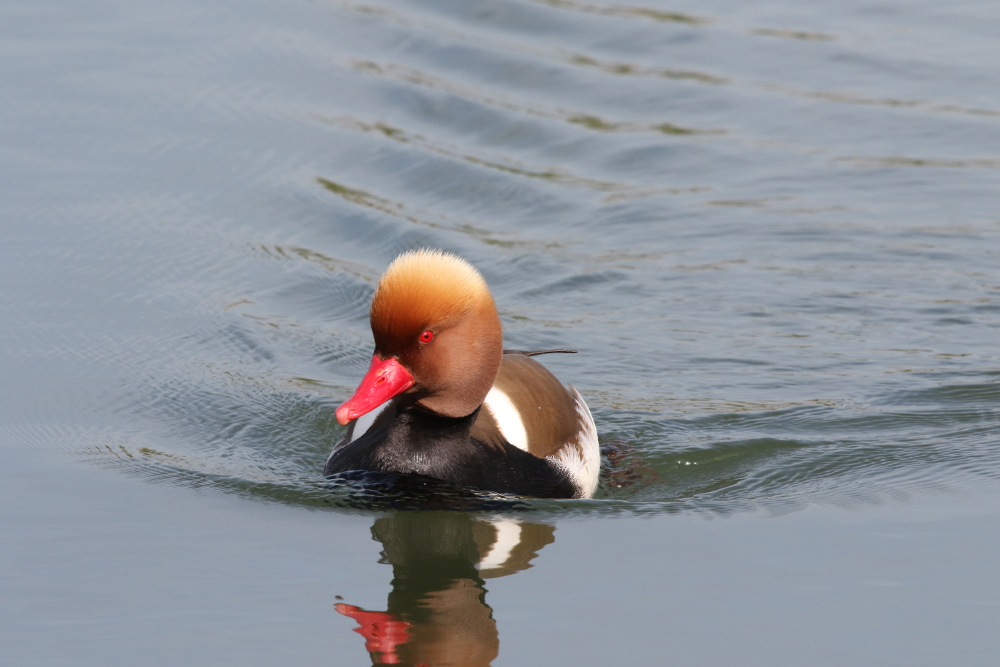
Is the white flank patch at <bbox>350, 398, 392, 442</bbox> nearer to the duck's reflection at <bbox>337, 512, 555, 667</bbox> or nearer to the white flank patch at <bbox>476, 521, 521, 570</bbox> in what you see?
the duck's reflection at <bbox>337, 512, 555, 667</bbox>

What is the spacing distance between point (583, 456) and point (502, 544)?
3.29 feet

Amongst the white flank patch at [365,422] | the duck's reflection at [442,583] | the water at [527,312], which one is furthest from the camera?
the white flank patch at [365,422]

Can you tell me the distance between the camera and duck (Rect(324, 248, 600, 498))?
5.47 m

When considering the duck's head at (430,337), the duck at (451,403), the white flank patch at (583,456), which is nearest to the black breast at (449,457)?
the duck at (451,403)

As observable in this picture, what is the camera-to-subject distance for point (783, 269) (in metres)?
9.60

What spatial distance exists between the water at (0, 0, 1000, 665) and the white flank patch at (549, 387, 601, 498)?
0.56ft

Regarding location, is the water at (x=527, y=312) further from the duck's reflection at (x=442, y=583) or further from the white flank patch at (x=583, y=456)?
the white flank patch at (x=583, y=456)

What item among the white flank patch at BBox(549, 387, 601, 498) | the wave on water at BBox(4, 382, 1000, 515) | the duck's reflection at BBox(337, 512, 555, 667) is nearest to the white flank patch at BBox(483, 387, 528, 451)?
the white flank patch at BBox(549, 387, 601, 498)

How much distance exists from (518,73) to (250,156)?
10.4ft

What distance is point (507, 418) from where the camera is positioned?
19.8ft

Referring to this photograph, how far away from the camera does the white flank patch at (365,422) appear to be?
618 cm

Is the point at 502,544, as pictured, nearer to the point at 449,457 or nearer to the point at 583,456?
the point at 449,457

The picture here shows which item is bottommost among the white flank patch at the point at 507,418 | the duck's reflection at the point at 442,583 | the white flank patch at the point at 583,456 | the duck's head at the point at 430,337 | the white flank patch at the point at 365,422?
the duck's reflection at the point at 442,583

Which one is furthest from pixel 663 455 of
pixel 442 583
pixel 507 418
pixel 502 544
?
pixel 442 583
